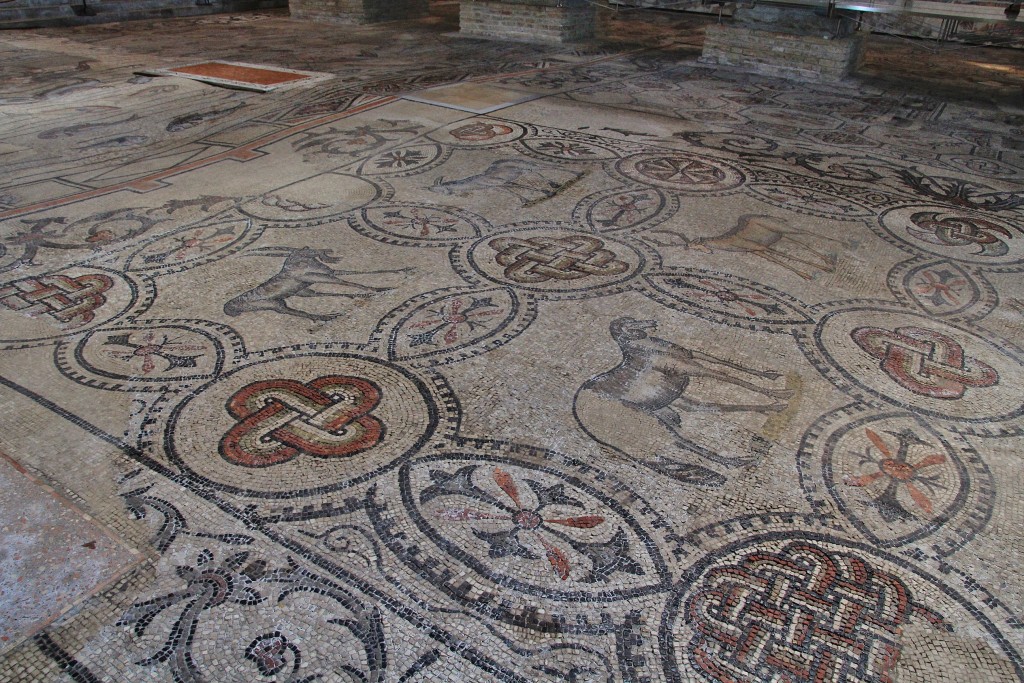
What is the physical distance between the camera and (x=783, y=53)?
7.64 metres

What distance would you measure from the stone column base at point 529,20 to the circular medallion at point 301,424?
7692mm

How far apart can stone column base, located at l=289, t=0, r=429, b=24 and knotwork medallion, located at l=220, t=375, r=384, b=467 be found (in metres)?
9.70

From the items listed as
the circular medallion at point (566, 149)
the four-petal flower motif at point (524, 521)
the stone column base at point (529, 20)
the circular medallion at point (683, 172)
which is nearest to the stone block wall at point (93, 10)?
the stone column base at point (529, 20)

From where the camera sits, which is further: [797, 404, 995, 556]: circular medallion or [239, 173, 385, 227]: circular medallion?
[239, 173, 385, 227]: circular medallion

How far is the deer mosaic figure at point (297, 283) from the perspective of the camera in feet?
9.89

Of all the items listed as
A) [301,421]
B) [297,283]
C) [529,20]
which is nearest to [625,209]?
[297,283]

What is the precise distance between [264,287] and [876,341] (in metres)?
2.62

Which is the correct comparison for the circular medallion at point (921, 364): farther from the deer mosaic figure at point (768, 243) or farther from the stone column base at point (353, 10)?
the stone column base at point (353, 10)

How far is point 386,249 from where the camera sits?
11.7 feet

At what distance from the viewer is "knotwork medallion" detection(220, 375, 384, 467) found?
2.22 m

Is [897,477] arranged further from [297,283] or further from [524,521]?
[297,283]

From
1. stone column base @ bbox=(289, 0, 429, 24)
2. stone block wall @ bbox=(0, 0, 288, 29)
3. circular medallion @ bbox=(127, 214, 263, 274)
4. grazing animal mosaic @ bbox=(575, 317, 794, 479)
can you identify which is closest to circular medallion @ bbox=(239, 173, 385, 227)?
circular medallion @ bbox=(127, 214, 263, 274)

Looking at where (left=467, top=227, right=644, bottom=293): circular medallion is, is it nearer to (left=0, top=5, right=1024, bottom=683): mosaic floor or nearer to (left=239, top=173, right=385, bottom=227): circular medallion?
(left=0, top=5, right=1024, bottom=683): mosaic floor

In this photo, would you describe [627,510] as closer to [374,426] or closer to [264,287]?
[374,426]
